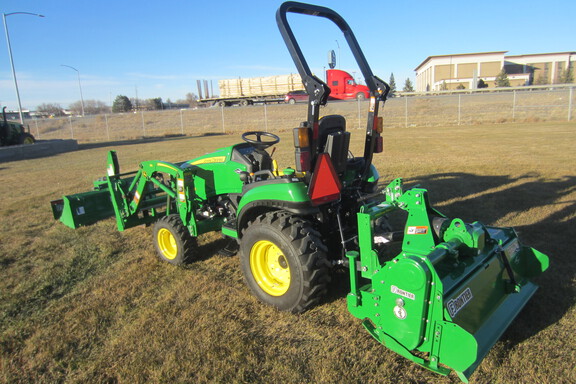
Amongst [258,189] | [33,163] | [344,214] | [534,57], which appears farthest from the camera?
[534,57]

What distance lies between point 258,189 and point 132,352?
168 cm

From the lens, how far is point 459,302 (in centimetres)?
251

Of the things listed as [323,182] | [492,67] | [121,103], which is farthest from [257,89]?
[492,67]

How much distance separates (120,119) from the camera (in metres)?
37.5

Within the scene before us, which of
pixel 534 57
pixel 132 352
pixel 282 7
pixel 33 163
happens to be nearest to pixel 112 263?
pixel 132 352

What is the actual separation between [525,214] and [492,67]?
76266 millimetres

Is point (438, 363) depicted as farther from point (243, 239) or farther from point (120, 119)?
point (120, 119)

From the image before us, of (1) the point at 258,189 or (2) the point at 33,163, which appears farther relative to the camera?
(2) the point at 33,163

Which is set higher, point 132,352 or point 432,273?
point 432,273

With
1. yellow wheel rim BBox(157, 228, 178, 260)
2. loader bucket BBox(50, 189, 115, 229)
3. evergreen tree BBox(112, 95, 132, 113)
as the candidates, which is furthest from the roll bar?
evergreen tree BBox(112, 95, 132, 113)

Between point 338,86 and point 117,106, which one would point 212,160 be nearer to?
point 338,86

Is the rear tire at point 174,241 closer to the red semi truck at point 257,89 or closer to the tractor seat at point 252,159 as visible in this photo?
the tractor seat at point 252,159

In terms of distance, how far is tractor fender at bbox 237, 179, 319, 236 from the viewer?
315 cm

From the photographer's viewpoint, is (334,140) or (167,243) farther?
(167,243)
